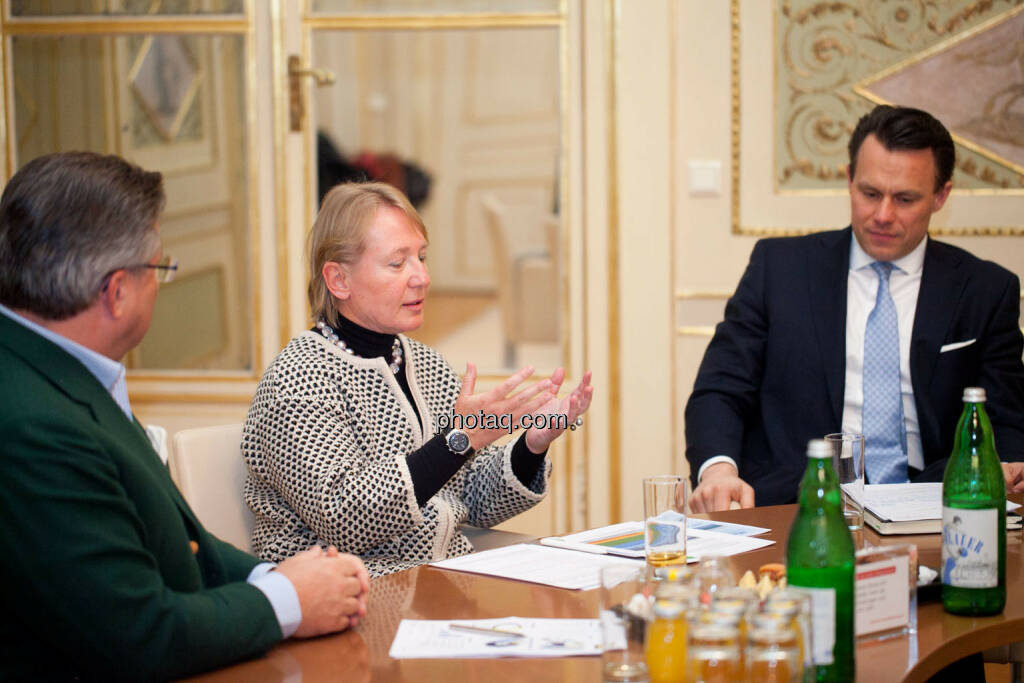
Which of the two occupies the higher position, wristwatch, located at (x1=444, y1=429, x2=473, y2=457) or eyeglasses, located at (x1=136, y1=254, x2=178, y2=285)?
eyeglasses, located at (x1=136, y1=254, x2=178, y2=285)

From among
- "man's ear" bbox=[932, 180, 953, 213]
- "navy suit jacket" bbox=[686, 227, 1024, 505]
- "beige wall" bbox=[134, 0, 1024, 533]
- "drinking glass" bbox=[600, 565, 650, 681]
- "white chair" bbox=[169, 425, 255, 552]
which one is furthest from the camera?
"beige wall" bbox=[134, 0, 1024, 533]

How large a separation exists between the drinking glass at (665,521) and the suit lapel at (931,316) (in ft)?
3.97

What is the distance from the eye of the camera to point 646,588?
3.86 ft

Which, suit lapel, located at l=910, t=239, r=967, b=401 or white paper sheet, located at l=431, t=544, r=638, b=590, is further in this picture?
suit lapel, located at l=910, t=239, r=967, b=401

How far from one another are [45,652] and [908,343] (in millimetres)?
2047

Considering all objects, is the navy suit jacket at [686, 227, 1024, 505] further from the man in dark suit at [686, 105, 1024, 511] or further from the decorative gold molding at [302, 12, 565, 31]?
the decorative gold molding at [302, 12, 565, 31]

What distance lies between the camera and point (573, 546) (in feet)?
6.01

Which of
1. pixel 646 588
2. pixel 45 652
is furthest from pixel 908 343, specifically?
pixel 45 652

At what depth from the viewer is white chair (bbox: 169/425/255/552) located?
2145 mm

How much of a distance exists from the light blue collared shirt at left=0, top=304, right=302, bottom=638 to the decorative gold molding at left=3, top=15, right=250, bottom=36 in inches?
114

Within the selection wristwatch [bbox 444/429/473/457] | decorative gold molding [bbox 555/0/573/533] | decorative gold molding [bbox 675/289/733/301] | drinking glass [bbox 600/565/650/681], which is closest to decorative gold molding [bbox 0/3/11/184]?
decorative gold molding [bbox 555/0/573/533]

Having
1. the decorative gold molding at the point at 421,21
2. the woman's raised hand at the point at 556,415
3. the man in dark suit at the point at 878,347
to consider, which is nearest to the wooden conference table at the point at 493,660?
the woman's raised hand at the point at 556,415

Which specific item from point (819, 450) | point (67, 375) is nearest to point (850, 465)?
point (819, 450)

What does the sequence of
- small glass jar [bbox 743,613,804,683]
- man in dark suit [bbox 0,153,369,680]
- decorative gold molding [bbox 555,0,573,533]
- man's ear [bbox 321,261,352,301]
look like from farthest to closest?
decorative gold molding [bbox 555,0,573,533] < man's ear [bbox 321,261,352,301] < man in dark suit [bbox 0,153,369,680] < small glass jar [bbox 743,613,804,683]
